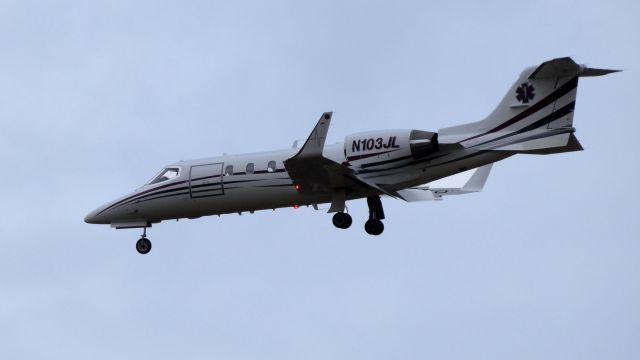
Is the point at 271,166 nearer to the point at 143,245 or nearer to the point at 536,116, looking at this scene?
the point at 143,245

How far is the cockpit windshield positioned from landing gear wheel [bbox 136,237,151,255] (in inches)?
81.0

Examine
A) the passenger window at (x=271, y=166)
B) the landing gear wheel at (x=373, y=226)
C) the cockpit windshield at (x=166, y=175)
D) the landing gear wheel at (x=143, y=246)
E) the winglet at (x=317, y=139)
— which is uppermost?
the cockpit windshield at (x=166, y=175)

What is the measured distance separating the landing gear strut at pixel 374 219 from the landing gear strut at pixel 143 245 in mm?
7299

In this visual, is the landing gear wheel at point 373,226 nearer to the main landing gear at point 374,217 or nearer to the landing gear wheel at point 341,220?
the main landing gear at point 374,217

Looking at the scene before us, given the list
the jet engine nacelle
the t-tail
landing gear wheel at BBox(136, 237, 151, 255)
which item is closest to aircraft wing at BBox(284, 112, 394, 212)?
the jet engine nacelle

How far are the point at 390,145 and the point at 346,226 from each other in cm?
359

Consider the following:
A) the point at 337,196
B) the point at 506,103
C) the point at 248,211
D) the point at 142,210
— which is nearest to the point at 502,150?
the point at 506,103

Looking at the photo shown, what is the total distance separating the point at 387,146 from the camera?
41.1 meters

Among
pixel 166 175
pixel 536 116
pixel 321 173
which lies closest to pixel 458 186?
pixel 536 116

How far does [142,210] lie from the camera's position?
44.9 meters

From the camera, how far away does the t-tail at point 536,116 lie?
39312mm

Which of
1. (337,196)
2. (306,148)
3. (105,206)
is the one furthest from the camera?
(105,206)

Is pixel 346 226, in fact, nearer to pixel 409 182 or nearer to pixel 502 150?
pixel 409 182

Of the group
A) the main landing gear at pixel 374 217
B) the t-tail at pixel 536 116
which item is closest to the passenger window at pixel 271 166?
the main landing gear at pixel 374 217
